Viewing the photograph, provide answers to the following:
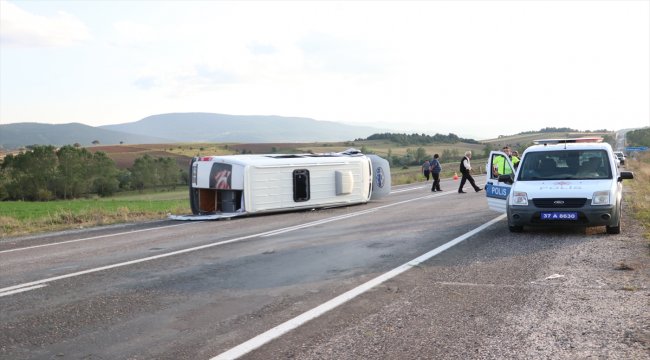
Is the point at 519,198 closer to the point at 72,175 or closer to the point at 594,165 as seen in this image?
the point at 594,165

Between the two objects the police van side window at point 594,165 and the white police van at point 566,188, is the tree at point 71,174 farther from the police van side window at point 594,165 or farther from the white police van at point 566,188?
the police van side window at point 594,165

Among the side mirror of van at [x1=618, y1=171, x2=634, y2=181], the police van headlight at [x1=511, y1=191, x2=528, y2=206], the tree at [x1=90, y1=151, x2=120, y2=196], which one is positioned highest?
the side mirror of van at [x1=618, y1=171, x2=634, y2=181]

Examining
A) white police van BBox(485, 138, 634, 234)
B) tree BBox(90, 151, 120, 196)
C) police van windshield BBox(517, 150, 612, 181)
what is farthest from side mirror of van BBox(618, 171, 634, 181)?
tree BBox(90, 151, 120, 196)

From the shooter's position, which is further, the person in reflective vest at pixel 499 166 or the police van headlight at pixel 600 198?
the person in reflective vest at pixel 499 166

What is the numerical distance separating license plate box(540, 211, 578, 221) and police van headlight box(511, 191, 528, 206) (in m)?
0.37

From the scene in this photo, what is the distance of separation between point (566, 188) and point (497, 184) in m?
2.68

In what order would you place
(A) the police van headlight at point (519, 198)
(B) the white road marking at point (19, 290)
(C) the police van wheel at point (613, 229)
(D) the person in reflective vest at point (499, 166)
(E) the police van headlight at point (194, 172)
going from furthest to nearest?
(E) the police van headlight at point (194, 172) < (D) the person in reflective vest at point (499, 166) < (A) the police van headlight at point (519, 198) < (C) the police van wheel at point (613, 229) < (B) the white road marking at point (19, 290)

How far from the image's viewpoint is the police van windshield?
11453 mm

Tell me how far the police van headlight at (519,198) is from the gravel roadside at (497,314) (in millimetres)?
2130

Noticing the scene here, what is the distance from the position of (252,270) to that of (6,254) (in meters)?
5.58

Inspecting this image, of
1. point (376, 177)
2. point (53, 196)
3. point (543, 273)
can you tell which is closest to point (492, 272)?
point (543, 273)

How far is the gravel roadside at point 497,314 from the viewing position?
187 inches

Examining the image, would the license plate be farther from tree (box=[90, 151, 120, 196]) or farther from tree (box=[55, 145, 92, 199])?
tree (box=[90, 151, 120, 196])

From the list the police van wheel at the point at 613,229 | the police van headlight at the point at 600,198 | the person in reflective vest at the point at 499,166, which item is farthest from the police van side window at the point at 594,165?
the person in reflective vest at the point at 499,166
